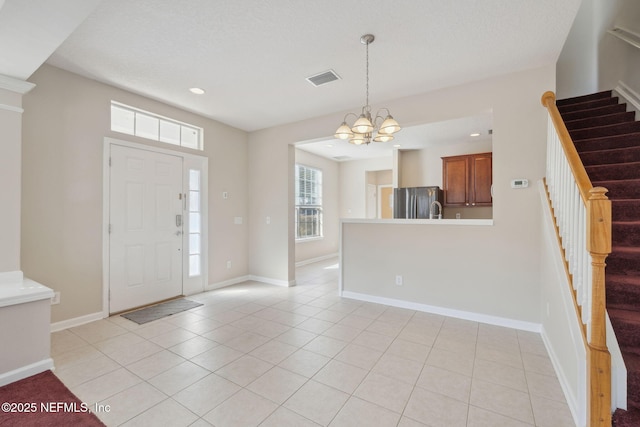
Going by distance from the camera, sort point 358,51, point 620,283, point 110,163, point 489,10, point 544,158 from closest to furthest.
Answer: point 620,283, point 489,10, point 358,51, point 544,158, point 110,163

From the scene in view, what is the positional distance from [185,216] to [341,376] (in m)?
3.27

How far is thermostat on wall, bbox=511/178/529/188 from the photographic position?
301 cm

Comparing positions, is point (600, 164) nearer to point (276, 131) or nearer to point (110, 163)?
point (276, 131)

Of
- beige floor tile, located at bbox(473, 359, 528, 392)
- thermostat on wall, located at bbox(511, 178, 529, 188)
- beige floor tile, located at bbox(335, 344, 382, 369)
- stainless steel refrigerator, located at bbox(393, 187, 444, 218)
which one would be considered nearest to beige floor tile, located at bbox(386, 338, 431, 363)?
beige floor tile, located at bbox(335, 344, 382, 369)

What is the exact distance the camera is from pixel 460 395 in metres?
1.93

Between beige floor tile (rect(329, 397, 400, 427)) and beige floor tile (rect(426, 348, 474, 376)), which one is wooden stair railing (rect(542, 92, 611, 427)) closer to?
beige floor tile (rect(426, 348, 474, 376))

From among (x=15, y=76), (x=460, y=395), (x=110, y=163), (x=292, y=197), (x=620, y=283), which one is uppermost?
(x=15, y=76)

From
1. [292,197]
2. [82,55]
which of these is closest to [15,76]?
[82,55]

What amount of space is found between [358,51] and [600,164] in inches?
104

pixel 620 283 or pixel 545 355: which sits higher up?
pixel 620 283

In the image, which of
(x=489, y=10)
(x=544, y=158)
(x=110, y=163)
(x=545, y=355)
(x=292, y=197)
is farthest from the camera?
(x=292, y=197)

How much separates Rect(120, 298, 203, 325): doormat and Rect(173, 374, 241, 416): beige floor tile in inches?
63.8

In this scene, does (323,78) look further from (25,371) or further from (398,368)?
(25,371)

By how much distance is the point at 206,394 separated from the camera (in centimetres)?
195
